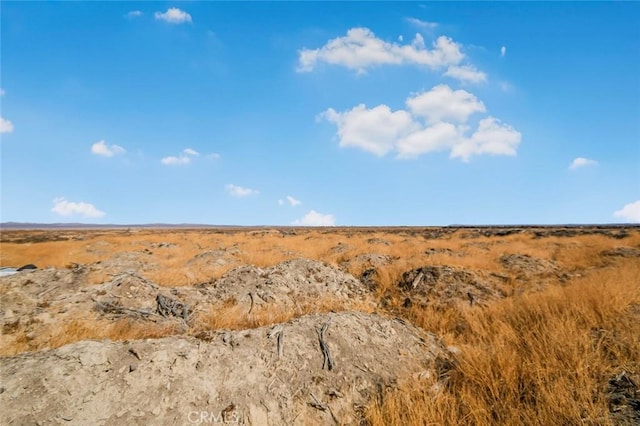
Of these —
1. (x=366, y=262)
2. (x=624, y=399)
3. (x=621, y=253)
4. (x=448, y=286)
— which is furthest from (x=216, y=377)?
(x=621, y=253)

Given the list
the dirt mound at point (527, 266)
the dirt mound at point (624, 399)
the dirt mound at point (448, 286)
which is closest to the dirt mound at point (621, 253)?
the dirt mound at point (527, 266)

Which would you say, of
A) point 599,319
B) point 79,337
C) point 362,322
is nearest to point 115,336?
point 79,337

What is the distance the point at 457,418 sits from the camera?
3371 mm

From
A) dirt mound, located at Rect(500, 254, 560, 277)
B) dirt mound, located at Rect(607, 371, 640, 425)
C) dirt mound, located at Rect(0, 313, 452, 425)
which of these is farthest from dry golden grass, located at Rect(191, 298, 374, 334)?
dirt mound, located at Rect(500, 254, 560, 277)

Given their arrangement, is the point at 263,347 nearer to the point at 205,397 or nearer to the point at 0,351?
the point at 205,397

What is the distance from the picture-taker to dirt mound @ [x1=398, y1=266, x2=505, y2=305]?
831cm

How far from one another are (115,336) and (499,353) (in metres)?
5.87

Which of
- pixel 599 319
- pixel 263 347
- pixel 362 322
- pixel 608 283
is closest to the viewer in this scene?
pixel 263 347

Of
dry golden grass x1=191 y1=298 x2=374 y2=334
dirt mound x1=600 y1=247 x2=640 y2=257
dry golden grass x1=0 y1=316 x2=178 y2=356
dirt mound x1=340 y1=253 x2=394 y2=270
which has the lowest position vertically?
dry golden grass x1=191 y1=298 x2=374 y2=334

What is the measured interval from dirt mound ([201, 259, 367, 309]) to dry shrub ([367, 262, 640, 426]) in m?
4.32

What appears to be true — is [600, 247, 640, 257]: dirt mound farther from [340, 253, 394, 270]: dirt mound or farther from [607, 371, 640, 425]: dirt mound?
[607, 371, 640, 425]: dirt mound

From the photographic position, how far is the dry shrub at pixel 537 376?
124 inches

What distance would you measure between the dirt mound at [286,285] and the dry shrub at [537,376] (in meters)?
4.32

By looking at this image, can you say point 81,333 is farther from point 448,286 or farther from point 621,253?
point 621,253
